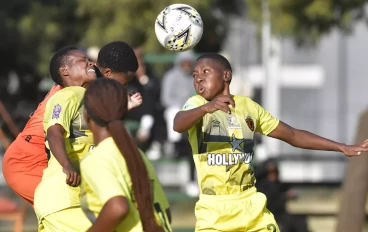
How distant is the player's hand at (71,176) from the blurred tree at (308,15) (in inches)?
375

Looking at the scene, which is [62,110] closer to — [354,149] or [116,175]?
[116,175]

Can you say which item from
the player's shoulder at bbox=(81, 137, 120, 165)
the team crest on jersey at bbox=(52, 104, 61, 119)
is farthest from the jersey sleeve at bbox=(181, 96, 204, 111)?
the player's shoulder at bbox=(81, 137, 120, 165)

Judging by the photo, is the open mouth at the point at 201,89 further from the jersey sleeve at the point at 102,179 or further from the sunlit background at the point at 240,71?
the sunlit background at the point at 240,71

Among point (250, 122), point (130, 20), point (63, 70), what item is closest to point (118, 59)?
point (63, 70)

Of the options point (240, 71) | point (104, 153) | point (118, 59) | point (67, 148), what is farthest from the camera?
point (240, 71)

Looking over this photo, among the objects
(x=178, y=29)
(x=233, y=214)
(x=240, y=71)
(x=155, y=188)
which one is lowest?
(x=240, y=71)

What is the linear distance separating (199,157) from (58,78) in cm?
109

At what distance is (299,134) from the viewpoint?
677 centimetres

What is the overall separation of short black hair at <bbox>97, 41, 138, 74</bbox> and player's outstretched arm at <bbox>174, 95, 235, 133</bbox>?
45 cm

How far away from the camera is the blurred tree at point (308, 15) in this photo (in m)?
14.9

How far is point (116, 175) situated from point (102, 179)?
0.23 ft

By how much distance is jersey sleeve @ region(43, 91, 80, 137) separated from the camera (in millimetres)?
6020

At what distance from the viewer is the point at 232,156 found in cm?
645

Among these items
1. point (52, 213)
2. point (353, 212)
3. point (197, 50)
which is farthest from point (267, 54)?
point (52, 213)
